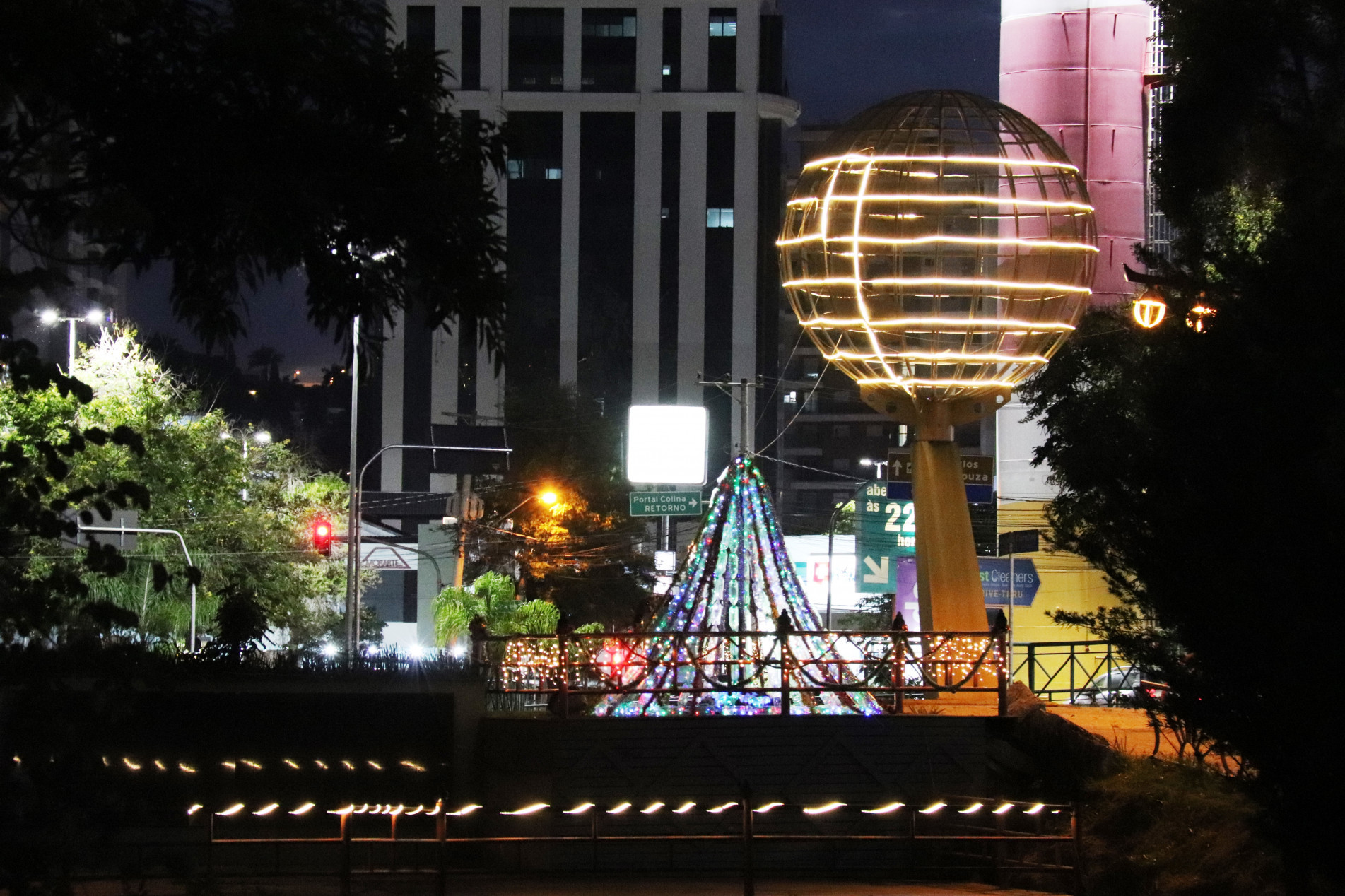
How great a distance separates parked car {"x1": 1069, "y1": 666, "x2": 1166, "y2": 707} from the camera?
1280 cm

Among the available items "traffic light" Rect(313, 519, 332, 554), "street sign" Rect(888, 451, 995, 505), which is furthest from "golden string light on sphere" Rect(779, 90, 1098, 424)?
"traffic light" Rect(313, 519, 332, 554)

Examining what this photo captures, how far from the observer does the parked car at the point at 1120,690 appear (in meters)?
12.8

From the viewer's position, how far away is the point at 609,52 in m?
83.8

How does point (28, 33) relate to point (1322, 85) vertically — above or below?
below

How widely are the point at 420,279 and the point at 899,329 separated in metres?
13.1

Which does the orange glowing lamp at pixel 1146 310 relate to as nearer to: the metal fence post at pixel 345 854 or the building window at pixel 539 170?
the metal fence post at pixel 345 854

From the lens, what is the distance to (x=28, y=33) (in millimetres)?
7105

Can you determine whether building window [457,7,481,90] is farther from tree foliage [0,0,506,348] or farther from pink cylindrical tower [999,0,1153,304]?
tree foliage [0,0,506,348]

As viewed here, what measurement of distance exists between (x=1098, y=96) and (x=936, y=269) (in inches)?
905

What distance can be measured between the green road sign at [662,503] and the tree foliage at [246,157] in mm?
30500

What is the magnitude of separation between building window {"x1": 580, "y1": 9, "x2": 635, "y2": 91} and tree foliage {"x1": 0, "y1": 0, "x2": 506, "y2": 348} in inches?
2995

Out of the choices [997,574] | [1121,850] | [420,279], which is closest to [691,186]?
[997,574]

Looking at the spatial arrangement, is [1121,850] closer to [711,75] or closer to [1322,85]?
[1322,85]

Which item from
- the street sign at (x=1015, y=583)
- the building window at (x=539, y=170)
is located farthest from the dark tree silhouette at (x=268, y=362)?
the street sign at (x=1015, y=583)
